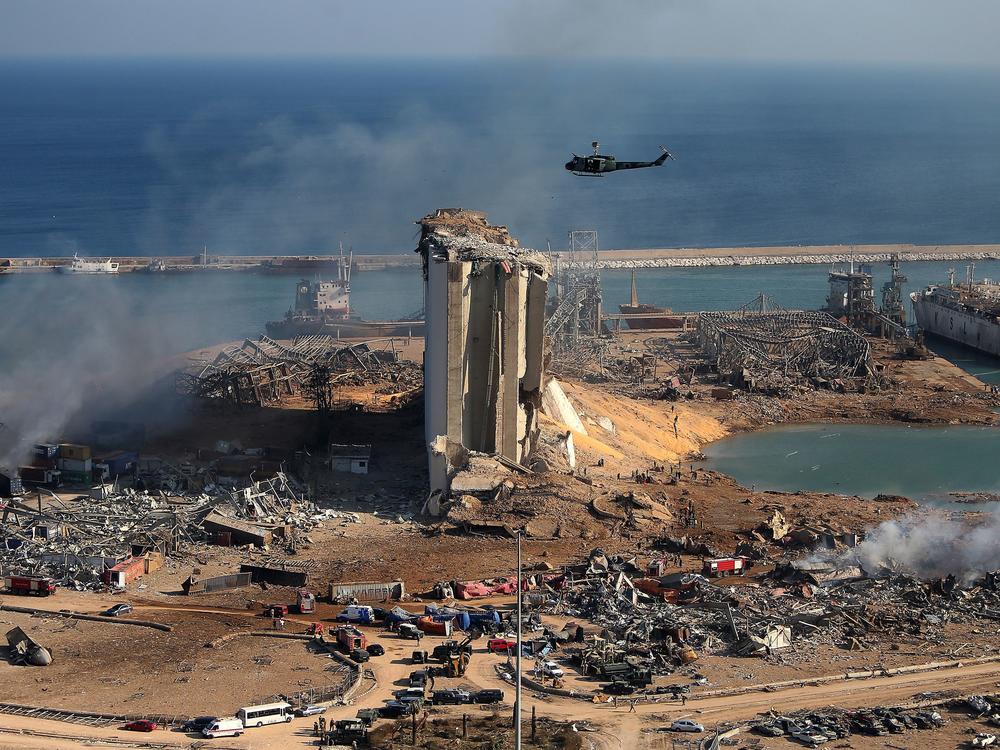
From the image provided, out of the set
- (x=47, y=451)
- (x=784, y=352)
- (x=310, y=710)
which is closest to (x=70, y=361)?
(x=47, y=451)

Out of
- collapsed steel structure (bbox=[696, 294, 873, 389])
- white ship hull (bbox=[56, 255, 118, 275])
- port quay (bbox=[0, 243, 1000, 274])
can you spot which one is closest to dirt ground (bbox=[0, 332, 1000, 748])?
collapsed steel structure (bbox=[696, 294, 873, 389])

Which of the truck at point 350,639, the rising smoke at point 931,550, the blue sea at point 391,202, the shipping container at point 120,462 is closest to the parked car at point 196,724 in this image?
the truck at point 350,639

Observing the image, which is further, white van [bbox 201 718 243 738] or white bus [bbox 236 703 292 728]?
white bus [bbox 236 703 292 728]

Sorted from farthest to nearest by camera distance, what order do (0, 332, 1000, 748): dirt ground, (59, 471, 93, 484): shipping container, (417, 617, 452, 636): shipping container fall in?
1. (59, 471, 93, 484): shipping container
2. (417, 617, 452, 636): shipping container
3. (0, 332, 1000, 748): dirt ground

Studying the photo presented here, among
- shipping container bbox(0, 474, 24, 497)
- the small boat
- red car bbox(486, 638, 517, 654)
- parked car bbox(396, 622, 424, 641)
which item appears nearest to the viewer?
red car bbox(486, 638, 517, 654)

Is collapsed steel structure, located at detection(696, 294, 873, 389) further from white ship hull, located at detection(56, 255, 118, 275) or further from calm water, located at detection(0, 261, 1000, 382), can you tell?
white ship hull, located at detection(56, 255, 118, 275)

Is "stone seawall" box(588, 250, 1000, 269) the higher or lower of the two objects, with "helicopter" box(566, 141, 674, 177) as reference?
lower

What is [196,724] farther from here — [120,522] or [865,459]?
[865,459]
